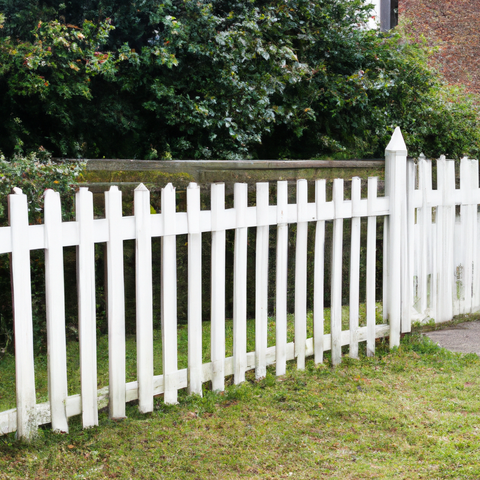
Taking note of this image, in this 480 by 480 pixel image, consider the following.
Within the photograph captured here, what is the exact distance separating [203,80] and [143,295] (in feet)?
10.1

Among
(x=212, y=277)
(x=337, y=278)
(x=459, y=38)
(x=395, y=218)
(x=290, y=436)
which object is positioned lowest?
(x=290, y=436)

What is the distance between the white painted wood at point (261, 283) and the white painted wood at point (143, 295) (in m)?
0.74

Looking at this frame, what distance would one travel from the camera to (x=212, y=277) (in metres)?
3.26

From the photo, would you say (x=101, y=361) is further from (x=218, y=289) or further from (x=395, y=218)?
(x=395, y=218)

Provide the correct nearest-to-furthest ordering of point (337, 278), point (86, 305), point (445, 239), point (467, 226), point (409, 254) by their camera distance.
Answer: point (86, 305), point (337, 278), point (409, 254), point (445, 239), point (467, 226)

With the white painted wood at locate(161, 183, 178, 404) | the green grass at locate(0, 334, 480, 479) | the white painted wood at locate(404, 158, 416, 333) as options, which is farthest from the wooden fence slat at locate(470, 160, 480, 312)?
the white painted wood at locate(161, 183, 178, 404)

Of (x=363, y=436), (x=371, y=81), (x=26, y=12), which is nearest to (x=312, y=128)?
(x=371, y=81)

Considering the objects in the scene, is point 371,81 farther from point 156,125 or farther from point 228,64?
point 156,125

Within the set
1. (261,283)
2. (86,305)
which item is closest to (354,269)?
(261,283)

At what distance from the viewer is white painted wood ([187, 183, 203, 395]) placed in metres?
3.10

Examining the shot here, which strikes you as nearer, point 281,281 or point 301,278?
point 281,281

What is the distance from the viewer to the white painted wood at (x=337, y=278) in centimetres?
375

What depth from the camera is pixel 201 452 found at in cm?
264

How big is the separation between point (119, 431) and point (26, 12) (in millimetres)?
3766
